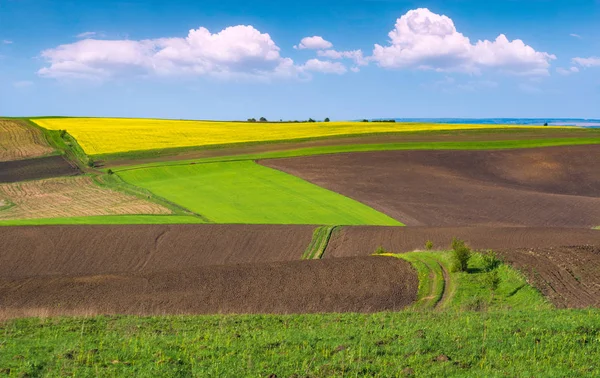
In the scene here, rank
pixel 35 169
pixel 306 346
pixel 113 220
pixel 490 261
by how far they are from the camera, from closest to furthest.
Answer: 1. pixel 306 346
2. pixel 490 261
3. pixel 113 220
4. pixel 35 169

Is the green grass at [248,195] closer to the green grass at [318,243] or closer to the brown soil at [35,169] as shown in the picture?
the green grass at [318,243]

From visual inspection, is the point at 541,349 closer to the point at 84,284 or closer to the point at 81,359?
the point at 81,359

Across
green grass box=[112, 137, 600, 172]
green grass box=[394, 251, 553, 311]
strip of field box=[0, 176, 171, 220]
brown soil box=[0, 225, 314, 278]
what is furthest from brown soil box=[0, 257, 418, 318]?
green grass box=[112, 137, 600, 172]

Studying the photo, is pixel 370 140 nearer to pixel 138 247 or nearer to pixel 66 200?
pixel 66 200

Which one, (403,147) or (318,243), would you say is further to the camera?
(403,147)

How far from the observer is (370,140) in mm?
79438

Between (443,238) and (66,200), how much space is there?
30585 mm

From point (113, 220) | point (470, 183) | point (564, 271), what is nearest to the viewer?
point (564, 271)

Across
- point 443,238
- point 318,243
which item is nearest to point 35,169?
point 318,243

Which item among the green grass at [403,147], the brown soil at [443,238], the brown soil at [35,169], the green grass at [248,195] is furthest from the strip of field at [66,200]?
the brown soil at [443,238]

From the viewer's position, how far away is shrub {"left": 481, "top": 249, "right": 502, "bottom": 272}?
83.5 ft

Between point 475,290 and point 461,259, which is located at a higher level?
point 461,259

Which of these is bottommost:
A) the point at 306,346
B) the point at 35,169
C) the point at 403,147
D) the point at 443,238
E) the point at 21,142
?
the point at 443,238

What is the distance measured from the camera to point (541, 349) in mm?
13656
